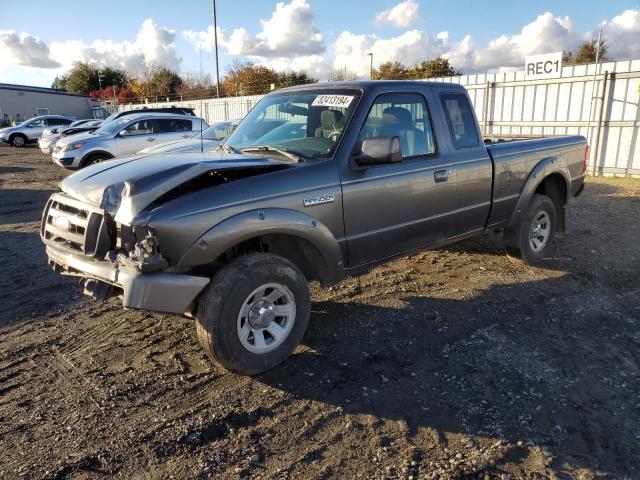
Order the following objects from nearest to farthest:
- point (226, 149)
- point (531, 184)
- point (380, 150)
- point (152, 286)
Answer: point (152, 286), point (380, 150), point (226, 149), point (531, 184)

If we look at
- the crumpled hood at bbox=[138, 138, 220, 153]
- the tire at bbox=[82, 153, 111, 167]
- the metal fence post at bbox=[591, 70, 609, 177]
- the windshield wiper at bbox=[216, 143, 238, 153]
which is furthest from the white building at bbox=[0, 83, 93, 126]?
the windshield wiper at bbox=[216, 143, 238, 153]

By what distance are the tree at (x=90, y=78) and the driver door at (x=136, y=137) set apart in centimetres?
6497

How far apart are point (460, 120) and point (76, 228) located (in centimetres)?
361

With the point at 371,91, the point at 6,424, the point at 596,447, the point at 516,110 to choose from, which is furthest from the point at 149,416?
the point at 516,110

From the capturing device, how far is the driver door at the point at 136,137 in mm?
12617

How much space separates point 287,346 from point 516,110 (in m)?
13.5

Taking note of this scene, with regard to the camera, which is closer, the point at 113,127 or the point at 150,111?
the point at 113,127

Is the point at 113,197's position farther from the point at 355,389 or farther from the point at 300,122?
the point at 355,389

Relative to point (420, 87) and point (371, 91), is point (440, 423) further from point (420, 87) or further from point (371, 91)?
point (420, 87)

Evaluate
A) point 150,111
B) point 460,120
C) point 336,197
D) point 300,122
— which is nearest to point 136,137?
point 150,111

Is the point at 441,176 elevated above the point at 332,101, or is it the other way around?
the point at 332,101

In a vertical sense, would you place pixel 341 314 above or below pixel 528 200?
below

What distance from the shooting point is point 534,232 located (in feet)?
19.2

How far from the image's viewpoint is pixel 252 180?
3.29m
